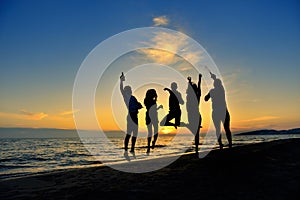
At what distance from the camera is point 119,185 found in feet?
23.5

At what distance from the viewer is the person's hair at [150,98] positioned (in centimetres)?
1283

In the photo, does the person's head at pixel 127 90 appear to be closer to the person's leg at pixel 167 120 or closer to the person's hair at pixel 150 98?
the person's hair at pixel 150 98

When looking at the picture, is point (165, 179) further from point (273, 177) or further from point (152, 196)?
point (273, 177)

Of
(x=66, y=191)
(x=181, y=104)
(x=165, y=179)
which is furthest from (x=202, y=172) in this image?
(x=181, y=104)

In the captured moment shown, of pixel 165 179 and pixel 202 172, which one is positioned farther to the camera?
pixel 202 172

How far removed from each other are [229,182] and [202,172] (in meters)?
1.34

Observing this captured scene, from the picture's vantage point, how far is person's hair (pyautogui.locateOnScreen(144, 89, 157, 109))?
1283 centimetres

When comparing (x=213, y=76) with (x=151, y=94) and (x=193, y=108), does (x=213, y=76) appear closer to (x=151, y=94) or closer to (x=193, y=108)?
(x=193, y=108)

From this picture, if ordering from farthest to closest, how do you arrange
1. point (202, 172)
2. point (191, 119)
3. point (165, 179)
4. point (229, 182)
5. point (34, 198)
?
1. point (191, 119)
2. point (202, 172)
3. point (165, 179)
4. point (229, 182)
5. point (34, 198)

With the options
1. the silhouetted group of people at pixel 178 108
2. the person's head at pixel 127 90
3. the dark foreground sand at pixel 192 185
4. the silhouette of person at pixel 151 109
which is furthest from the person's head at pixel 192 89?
the dark foreground sand at pixel 192 185

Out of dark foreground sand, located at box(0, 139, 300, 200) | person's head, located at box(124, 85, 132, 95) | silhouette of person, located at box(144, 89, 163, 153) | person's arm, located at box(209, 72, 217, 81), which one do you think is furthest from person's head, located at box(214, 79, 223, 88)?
dark foreground sand, located at box(0, 139, 300, 200)

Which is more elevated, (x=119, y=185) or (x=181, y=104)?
(x=181, y=104)

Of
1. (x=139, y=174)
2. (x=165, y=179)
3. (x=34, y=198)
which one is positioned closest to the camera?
(x=34, y=198)

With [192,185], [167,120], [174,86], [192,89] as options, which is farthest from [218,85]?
[192,185]
